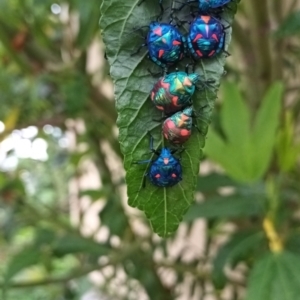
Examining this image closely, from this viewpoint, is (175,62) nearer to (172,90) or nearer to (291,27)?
(172,90)

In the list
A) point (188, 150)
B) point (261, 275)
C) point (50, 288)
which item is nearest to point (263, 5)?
point (261, 275)

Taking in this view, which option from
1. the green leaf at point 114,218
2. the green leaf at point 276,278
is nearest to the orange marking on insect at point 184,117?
the green leaf at point 276,278

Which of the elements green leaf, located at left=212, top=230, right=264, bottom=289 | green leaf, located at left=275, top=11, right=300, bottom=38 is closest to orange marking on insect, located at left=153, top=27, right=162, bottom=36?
green leaf, located at left=275, top=11, right=300, bottom=38

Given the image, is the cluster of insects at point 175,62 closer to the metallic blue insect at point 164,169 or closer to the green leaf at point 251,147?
the metallic blue insect at point 164,169

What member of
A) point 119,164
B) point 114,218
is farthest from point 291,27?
point 119,164

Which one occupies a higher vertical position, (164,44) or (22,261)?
(164,44)
